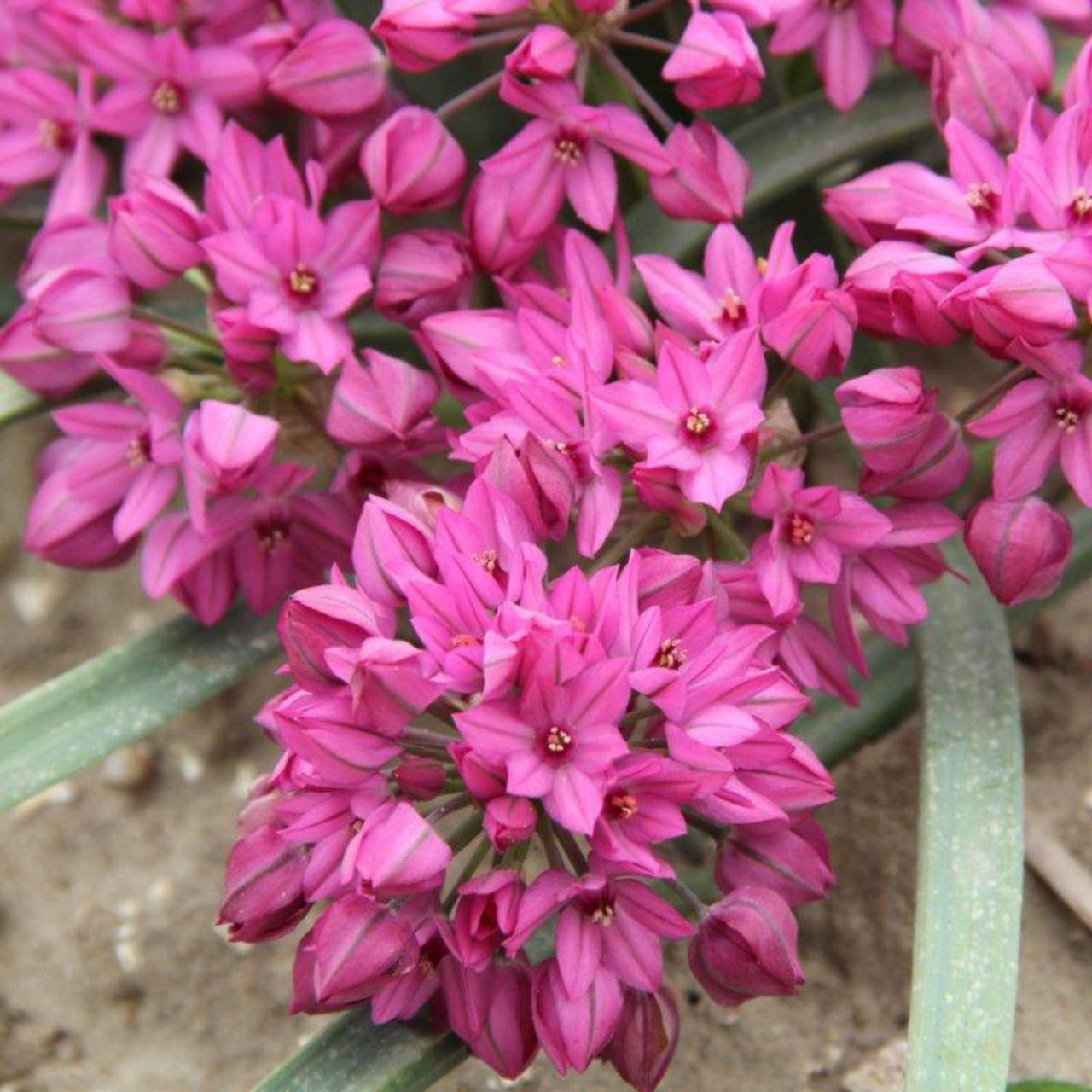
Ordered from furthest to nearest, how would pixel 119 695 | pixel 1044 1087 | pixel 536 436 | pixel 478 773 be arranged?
1. pixel 119 695
2. pixel 1044 1087
3. pixel 536 436
4. pixel 478 773

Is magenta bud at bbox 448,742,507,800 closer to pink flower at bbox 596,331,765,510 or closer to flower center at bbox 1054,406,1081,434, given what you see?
pink flower at bbox 596,331,765,510

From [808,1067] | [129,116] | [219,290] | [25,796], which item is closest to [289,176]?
[219,290]

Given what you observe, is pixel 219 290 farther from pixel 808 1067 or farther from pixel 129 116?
pixel 808 1067

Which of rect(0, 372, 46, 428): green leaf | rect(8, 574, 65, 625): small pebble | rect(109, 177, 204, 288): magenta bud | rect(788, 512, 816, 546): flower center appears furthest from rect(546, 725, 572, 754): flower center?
rect(8, 574, 65, 625): small pebble

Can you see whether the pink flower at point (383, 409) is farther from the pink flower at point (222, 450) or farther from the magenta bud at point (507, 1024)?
the magenta bud at point (507, 1024)

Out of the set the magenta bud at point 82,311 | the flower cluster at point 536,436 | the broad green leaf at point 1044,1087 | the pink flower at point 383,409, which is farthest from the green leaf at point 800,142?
the broad green leaf at point 1044,1087

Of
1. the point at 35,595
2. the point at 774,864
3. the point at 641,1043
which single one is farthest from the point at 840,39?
the point at 35,595

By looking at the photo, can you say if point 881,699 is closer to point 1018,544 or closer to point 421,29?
point 1018,544
